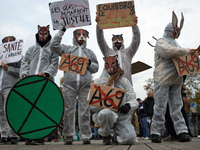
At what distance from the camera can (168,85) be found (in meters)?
4.29

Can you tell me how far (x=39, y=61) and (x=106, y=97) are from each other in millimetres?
1753

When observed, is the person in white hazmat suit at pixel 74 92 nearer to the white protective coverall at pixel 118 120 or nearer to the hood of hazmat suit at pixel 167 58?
the white protective coverall at pixel 118 120

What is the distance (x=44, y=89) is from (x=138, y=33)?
10.0ft

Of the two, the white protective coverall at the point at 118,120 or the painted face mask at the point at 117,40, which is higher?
the painted face mask at the point at 117,40

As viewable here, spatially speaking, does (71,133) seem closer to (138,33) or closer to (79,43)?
(79,43)

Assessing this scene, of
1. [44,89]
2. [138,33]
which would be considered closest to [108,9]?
[138,33]

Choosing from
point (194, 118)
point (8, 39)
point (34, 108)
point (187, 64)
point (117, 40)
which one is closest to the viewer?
point (34, 108)

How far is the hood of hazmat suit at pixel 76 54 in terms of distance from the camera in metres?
4.64

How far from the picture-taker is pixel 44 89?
3.05 meters

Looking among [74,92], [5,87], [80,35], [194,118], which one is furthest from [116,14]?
[194,118]

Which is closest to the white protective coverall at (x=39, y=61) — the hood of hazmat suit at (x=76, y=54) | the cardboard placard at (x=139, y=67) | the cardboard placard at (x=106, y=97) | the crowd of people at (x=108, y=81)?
the crowd of people at (x=108, y=81)

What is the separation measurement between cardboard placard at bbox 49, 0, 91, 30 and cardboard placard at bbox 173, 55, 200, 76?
2.24m

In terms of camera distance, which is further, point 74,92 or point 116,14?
point 116,14

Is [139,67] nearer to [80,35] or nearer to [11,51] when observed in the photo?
[80,35]
